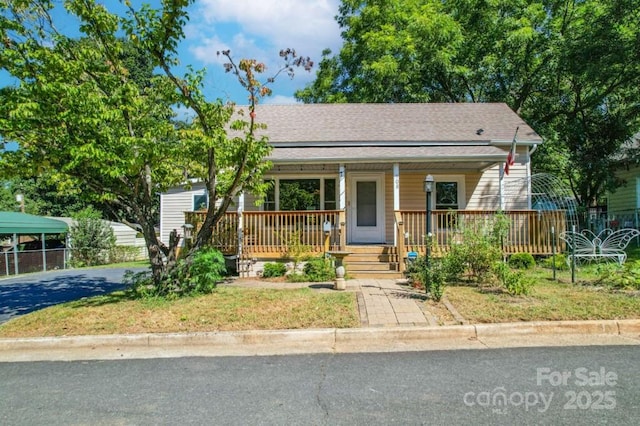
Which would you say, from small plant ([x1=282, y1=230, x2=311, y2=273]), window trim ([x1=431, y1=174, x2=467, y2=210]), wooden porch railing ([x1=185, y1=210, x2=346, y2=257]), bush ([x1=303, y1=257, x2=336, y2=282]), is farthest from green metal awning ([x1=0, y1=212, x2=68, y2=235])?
window trim ([x1=431, y1=174, x2=467, y2=210])

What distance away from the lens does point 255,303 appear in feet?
23.7

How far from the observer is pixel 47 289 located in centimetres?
1081

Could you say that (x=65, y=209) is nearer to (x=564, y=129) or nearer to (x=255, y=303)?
(x=255, y=303)

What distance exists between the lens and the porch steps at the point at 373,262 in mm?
10391

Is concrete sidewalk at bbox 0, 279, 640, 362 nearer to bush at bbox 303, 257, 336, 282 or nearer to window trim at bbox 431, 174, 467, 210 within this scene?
bush at bbox 303, 257, 336, 282

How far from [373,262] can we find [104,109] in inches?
278

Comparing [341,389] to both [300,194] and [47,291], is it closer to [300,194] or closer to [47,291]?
[47,291]

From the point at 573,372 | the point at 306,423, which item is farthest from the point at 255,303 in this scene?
the point at 573,372

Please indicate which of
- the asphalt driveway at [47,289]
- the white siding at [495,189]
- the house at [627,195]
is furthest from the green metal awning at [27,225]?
the house at [627,195]

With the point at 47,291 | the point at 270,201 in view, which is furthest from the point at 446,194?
the point at 47,291

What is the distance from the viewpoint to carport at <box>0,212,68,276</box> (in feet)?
50.0

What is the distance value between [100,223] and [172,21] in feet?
49.7

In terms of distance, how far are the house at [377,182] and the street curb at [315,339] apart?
4713 millimetres

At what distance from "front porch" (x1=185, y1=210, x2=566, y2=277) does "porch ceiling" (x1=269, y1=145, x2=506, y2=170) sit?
1.54 m
